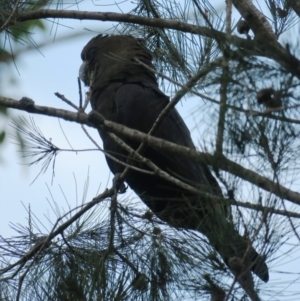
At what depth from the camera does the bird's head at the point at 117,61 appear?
11.4 ft

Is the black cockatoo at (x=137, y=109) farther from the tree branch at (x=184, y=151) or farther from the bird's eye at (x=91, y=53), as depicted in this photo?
the tree branch at (x=184, y=151)

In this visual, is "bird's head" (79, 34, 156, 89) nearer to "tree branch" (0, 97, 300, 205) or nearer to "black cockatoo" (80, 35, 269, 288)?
"black cockatoo" (80, 35, 269, 288)

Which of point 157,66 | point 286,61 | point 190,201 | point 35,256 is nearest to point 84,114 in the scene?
point 190,201

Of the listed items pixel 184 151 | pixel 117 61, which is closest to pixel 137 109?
pixel 117 61

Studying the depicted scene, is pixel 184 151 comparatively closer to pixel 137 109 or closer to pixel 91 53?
pixel 137 109

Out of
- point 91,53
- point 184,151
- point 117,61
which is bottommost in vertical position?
point 184,151

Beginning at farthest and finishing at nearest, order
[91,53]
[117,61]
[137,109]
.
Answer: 1. [91,53]
2. [117,61]
3. [137,109]

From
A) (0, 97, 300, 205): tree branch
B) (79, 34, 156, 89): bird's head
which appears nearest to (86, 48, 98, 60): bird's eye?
(79, 34, 156, 89): bird's head

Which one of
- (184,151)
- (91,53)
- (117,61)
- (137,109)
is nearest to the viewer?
(184,151)

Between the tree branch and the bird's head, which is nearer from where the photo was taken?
the tree branch

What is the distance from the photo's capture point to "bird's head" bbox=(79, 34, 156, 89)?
3.49m

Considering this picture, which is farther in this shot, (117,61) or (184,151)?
(117,61)

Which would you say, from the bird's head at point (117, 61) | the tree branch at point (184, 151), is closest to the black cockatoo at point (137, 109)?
the bird's head at point (117, 61)

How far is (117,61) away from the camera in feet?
12.0
